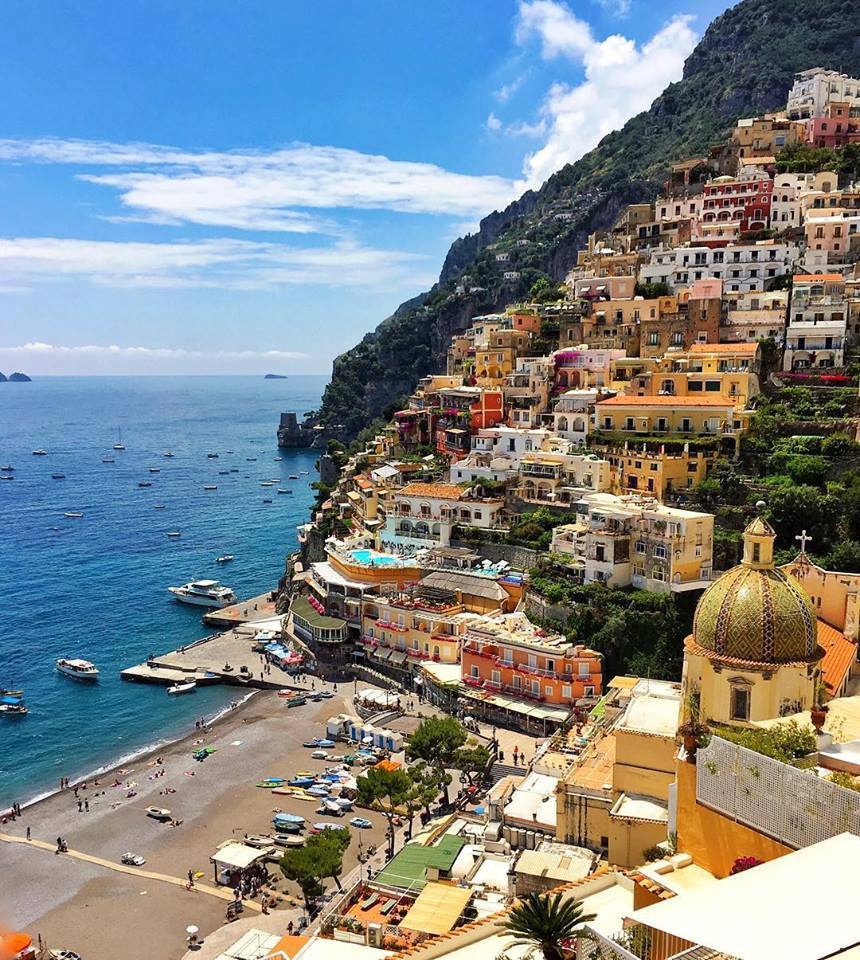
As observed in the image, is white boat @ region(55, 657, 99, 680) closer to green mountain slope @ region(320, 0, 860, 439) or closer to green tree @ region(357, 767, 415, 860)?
green tree @ region(357, 767, 415, 860)

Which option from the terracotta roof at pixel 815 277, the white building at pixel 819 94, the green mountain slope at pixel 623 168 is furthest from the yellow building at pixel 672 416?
the green mountain slope at pixel 623 168

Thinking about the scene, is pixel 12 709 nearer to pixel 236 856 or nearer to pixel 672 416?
pixel 236 856

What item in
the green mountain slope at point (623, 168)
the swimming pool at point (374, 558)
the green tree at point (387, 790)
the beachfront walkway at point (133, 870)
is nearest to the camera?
the beachfront walkway at point (133, 870)

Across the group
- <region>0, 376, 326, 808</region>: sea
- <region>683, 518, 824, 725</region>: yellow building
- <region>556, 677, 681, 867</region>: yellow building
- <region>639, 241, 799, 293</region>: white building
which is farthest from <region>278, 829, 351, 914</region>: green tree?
<region>639, 241, 799, 293</region>: white building

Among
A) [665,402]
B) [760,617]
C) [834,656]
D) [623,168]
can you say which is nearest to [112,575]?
[665,402]

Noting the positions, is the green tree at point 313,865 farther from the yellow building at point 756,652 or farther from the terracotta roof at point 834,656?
the terracotta roof at point 834,656

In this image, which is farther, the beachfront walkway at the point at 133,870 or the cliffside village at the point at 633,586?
the beachfront walkway at the point at 133,870

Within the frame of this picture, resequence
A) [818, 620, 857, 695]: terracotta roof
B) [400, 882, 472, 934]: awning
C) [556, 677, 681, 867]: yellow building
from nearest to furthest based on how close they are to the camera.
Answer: [400, 882, 472, 934]: awning, [818, 620, 857, 695]: terracotta roof, [556, 677, 681, 867]: yellow building
